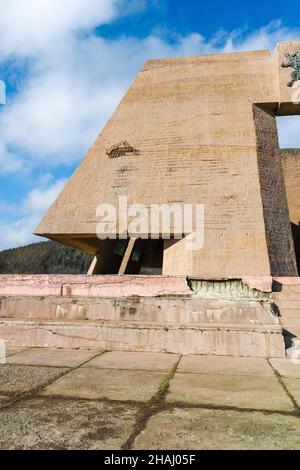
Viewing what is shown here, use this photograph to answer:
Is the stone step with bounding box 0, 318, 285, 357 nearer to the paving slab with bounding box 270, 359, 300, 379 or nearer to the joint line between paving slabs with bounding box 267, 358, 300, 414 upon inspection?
the paving slab with bounding box 270, 359, 300, 379

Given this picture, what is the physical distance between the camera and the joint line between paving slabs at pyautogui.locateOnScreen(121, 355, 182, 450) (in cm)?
148

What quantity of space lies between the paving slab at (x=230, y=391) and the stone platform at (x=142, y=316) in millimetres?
995

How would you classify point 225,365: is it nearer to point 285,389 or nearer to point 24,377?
point 285,389

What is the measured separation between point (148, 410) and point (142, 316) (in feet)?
8.25

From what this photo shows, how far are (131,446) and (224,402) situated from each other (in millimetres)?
802

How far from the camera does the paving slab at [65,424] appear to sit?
1454 mm

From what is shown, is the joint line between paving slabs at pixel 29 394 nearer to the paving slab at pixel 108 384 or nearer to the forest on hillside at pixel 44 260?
the paving slab at pixel 108 384

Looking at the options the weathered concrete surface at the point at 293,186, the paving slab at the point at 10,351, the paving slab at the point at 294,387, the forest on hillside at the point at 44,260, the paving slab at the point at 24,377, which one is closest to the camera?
the paving slab at the point at 294,387

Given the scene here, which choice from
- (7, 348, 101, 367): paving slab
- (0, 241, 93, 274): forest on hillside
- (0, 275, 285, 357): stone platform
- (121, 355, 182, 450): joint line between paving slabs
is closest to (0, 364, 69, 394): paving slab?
(7, 348, 101, 367): paving slab

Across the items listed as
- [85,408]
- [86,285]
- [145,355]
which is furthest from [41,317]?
[85,408]

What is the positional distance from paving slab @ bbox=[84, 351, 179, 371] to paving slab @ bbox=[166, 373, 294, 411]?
0.39m

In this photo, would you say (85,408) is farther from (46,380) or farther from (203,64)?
(203,64)

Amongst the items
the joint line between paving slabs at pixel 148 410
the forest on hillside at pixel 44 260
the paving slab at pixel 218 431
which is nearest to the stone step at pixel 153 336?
the joint line between paving slabs at pixel 148 410

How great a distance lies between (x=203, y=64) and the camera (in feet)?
27.1
